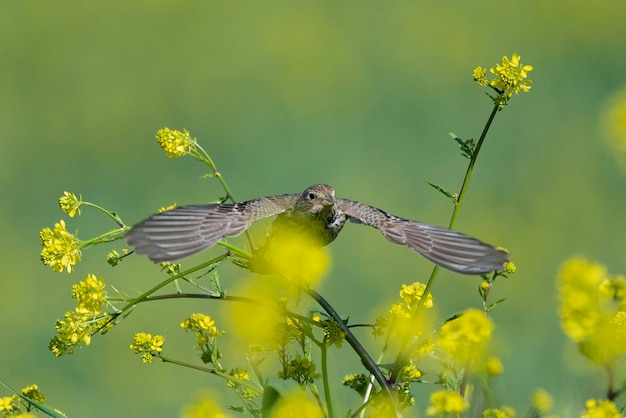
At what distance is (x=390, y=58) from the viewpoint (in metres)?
6.21

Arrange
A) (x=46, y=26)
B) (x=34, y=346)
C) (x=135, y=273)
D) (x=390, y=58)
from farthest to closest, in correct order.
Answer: (x=46, y=26) → (x=390, y=58) → (x=135, y=273) → (x=34, y=346)

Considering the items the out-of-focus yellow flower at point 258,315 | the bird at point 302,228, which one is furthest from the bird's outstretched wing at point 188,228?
the out-of-focus yellow flower at point 258,315

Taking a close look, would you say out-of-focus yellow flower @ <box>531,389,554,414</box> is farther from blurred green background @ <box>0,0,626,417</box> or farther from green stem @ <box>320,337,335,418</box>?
blurred green background @ <box>0,0,626,417</box>

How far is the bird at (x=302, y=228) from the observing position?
5.08 ft

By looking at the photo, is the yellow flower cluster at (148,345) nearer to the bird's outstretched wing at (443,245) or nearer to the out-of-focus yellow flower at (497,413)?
the bird's outstretched wing at (443,245)

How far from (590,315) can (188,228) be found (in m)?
0.66

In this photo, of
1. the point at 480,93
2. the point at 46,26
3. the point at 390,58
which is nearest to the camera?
the point at 480,93

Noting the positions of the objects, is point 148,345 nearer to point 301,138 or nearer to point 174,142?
point 174,142

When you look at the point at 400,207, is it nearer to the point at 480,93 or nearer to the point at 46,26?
the point at 480,93

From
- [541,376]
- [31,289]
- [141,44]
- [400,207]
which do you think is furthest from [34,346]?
[141,44]

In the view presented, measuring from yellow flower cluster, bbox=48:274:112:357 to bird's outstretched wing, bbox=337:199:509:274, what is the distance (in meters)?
0.47

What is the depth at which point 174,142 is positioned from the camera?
5.83 ft

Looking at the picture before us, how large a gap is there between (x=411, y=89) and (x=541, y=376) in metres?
3.47

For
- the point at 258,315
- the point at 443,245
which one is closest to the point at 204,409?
the point at 258,315
